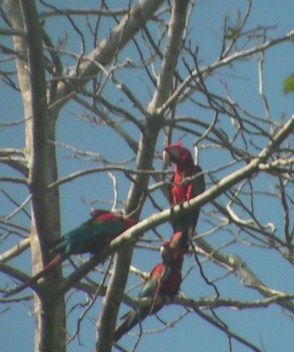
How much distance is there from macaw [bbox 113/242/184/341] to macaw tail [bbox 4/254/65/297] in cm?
57

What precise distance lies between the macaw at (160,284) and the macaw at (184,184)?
0.16m

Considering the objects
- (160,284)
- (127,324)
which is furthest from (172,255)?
(127,324)

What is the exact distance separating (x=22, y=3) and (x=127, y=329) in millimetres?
1878

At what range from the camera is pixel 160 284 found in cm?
487

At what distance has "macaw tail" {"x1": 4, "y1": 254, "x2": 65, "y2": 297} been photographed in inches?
161

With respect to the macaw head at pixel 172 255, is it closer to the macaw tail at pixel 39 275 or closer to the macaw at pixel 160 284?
the macaw at pixel 160 284

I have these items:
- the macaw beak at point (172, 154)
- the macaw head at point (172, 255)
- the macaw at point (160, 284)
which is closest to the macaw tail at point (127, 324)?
the macaw at point (160, 284)

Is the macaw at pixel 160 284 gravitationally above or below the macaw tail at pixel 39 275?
above

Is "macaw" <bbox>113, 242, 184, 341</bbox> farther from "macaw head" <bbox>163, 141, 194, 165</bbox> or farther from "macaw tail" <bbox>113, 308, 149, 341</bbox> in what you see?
"macaw head" <bbox>163, 141, 194, 165</bbox>

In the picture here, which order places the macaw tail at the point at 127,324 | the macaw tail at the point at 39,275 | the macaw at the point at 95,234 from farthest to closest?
1. the macaw tail at the point at 127,324
2. the macaw at the point at 95,234
3. the macaw tail at the point at 39,275

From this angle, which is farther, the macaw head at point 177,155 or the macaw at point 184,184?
the macaw head at point 177,155

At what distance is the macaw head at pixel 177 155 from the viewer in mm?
4973

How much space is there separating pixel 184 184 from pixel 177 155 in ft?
1.51

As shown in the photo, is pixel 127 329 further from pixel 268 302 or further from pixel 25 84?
pixel 25 84
